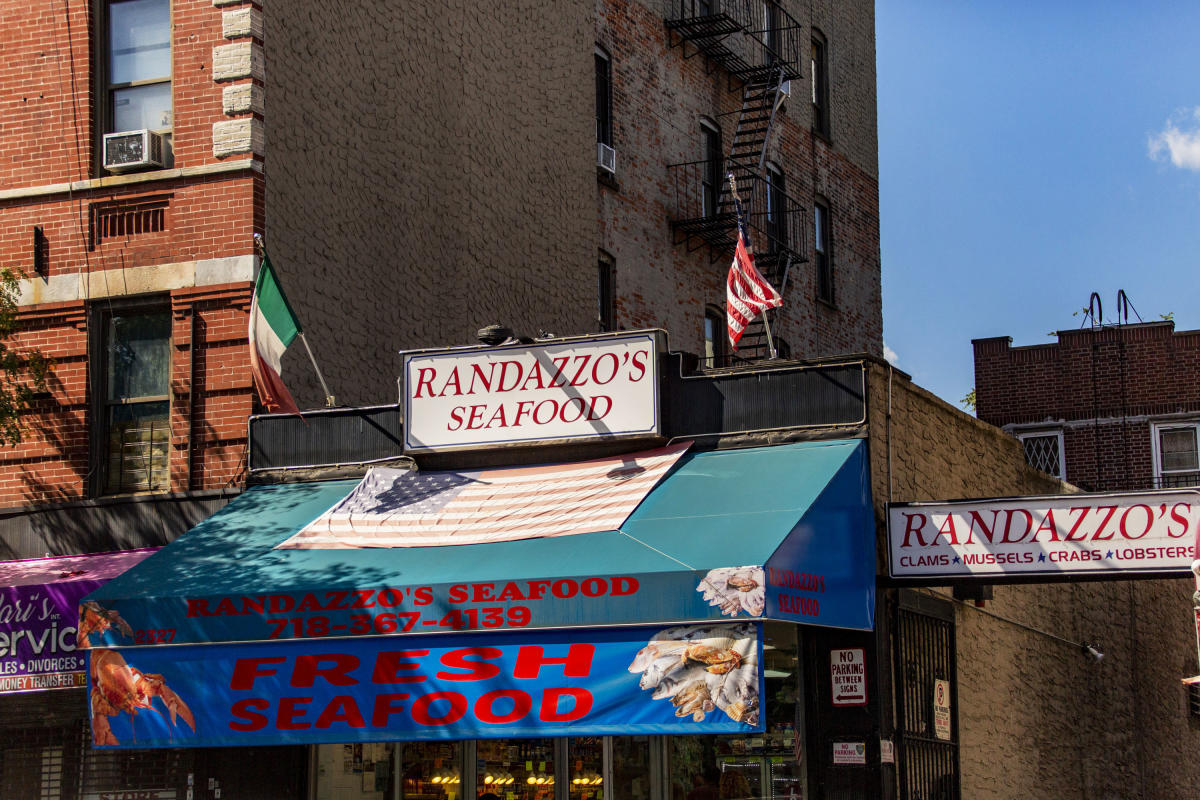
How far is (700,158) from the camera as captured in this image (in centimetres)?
2691

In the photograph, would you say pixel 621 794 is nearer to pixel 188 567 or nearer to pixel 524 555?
pixel 524 555

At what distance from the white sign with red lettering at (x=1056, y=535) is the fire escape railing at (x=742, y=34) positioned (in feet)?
46.1

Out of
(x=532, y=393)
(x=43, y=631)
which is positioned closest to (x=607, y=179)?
(x=532, y=393)

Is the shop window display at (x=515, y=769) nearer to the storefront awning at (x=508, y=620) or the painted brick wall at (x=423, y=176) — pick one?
the storefront awning at (x=508, y=620)

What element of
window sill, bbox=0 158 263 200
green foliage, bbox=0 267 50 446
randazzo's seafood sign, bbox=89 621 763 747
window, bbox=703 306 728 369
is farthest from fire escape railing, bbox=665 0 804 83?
randazzo's seafood sign, bbox=89 621 763 747

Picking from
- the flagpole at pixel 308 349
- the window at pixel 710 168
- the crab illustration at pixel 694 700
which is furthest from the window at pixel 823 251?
the crab illustration at pixel 694 700

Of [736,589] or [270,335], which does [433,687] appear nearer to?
[736,589]

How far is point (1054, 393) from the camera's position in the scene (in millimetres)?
31125

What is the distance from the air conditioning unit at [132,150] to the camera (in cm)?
1685

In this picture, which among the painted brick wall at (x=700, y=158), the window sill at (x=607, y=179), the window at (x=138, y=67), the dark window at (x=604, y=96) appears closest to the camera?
the window at (x=138, y=67)

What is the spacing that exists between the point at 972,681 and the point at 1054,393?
1550 centimetres

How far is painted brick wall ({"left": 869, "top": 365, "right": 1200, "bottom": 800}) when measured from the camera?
16016 millimetres

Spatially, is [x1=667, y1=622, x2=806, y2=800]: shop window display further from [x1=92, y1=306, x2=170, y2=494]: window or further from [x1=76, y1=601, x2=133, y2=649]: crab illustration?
[x1=92, y1=306, x2=170, y2=494]: window

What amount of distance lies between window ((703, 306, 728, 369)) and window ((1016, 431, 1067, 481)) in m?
7.81
